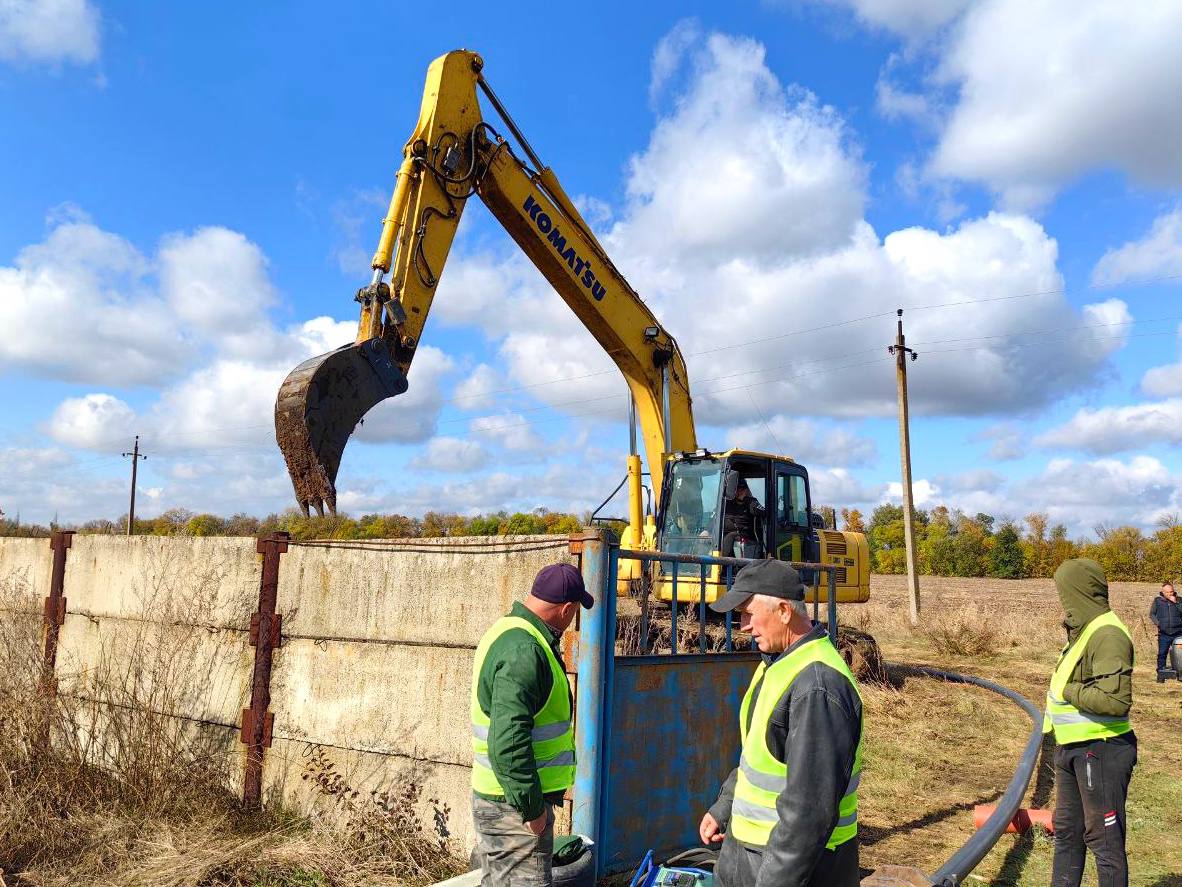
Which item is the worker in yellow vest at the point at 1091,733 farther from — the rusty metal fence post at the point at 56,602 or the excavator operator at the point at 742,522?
the rusty metal fence post at the point at 56,602

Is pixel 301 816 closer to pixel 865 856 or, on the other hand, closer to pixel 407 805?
pixel 407 805

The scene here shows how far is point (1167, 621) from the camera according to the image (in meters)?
14.7

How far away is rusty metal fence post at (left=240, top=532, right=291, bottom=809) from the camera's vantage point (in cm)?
593

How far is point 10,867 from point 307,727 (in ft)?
5.49

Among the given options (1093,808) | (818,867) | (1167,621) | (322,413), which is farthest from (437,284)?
(1167,621)

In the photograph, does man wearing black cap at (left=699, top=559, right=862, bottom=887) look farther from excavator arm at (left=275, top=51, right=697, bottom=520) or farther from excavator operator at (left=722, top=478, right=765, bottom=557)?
excavator operator at (left=722, top=478, right=765, bottom=557)

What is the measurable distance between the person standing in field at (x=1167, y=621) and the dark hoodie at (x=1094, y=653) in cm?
1163

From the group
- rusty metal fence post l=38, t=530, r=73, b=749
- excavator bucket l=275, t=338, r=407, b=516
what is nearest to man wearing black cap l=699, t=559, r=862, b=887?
excavator bucket l=275, t=338, r=407, b=516

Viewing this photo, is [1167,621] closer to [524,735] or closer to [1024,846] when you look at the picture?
[1024,846]

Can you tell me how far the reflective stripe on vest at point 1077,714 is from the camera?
15.2ft

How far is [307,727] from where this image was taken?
580cm

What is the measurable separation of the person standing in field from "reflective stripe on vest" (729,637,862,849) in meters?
14.4

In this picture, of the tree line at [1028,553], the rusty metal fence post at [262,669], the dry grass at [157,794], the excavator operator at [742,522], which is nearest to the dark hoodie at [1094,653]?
the dry grass at [157,794]

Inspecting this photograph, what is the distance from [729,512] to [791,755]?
28.1ft
